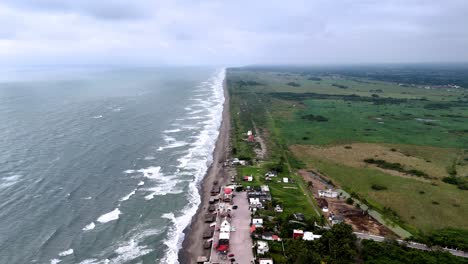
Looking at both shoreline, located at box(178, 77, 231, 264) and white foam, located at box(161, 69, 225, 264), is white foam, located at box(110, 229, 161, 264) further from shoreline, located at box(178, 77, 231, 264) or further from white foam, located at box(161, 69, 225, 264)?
shoreline, located at box(178, 77, 231, 264)

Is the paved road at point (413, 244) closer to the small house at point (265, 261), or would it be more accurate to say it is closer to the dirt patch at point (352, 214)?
the dirt patch at point (352, 214)

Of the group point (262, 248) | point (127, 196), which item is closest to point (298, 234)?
point (262, 248)

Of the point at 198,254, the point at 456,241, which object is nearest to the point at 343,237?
the point at 456,241

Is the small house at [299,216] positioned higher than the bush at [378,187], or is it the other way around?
the bush at [378,187]

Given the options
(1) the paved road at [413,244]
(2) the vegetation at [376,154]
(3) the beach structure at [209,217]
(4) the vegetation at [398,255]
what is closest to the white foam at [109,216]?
(3) the beach structure at [209,217]

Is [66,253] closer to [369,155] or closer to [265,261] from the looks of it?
[265,261]

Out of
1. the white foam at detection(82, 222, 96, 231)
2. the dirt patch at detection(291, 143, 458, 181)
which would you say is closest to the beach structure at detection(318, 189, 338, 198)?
the dirt patch at detection(291, 143, 458, 181)
